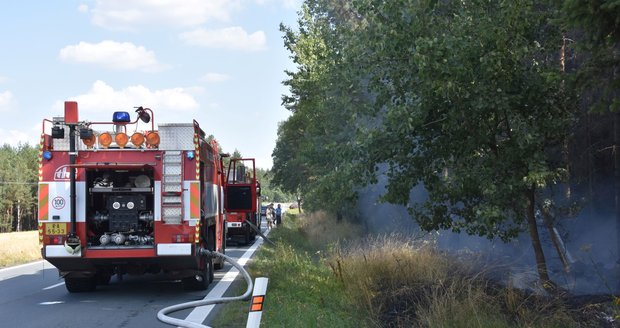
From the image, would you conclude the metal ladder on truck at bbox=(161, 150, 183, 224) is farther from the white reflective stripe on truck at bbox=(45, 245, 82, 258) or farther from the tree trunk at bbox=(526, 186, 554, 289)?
the tree trunk at bbox=(526, 186, 554, 289)

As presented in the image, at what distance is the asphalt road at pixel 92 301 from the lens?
27.3ft

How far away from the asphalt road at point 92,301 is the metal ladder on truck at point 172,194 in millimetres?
1387

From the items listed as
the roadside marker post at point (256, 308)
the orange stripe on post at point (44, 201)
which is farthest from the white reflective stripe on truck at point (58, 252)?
the roadside marker post at point (256, 308)

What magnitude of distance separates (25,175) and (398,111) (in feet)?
357

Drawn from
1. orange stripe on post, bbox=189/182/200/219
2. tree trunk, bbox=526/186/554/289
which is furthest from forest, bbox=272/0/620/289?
orange stripe on post, bbox=189/182/200/219

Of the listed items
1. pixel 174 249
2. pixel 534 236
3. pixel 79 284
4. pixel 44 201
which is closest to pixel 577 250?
pixel 534 236

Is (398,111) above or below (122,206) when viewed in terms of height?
above

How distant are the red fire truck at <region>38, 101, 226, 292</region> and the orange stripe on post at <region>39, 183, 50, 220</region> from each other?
16 mm

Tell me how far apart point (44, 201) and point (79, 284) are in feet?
6.38

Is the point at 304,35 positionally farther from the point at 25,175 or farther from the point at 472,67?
the point at 25,175

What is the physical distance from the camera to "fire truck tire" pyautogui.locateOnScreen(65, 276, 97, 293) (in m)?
10.9

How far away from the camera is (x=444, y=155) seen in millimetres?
9156

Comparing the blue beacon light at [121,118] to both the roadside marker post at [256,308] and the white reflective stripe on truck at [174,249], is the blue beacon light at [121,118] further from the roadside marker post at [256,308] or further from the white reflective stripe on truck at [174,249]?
the roadside marker post at [256,308]

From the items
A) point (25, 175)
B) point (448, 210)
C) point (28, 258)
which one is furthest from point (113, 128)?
point (25, 175)
